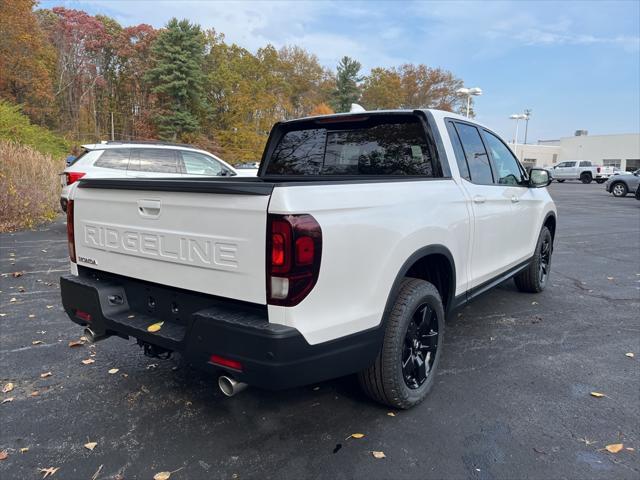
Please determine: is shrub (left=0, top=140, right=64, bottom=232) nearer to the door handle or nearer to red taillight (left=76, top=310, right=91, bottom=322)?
red taillight (left=76, top=310, right=91, bottom=322)

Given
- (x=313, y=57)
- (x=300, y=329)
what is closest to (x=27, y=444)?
(x=300, y=329)

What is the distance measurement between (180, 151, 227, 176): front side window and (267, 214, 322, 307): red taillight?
8.22m

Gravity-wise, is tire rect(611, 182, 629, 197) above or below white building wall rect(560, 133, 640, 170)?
below

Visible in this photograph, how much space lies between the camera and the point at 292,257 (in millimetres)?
2041

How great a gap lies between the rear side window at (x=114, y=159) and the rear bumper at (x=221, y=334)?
6977 millimetres

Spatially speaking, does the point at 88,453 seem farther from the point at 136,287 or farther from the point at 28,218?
the point at 28,218

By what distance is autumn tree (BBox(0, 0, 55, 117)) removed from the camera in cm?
2566

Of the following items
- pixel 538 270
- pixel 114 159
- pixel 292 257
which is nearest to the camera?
pixel 292 257

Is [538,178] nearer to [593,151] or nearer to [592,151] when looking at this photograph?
[593,151]

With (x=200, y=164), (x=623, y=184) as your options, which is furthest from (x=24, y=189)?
(x=623, y=184)

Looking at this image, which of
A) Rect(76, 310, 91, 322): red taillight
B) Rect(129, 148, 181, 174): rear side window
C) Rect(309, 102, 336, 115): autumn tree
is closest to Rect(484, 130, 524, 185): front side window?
Rect(76, 310, 91, 322): red taillight

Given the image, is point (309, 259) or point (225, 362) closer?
point (309, 259)

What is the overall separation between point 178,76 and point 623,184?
117 ft

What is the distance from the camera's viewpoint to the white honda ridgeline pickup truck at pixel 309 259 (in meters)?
2.09
